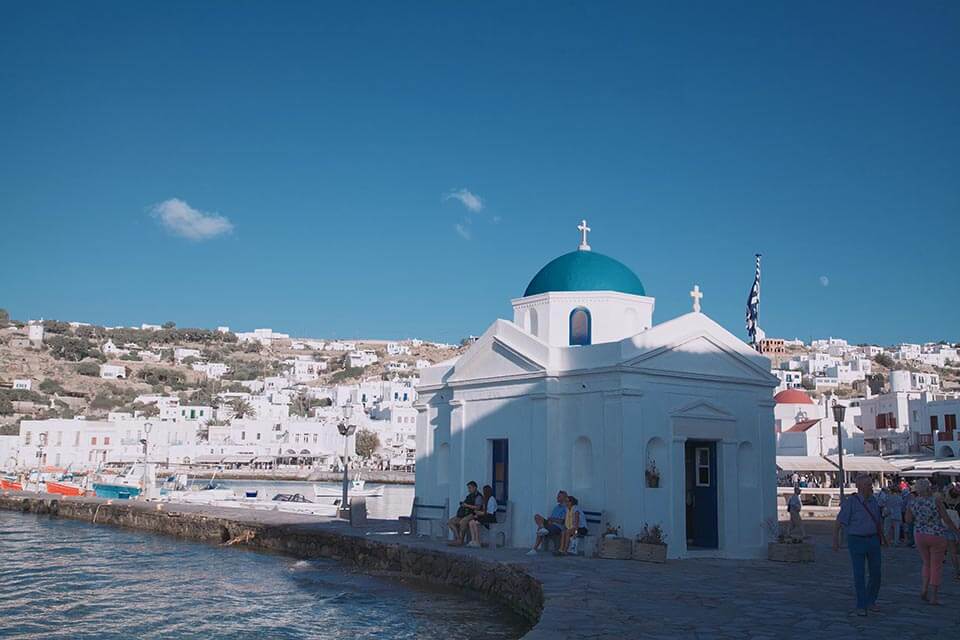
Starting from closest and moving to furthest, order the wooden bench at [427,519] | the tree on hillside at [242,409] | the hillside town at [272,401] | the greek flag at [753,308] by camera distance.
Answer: the wooden bench at [427,519], the greek flag at [753,308], the hillside town at [272,401], the tree on hillside at [242,409]

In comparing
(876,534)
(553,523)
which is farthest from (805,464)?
(876,534)

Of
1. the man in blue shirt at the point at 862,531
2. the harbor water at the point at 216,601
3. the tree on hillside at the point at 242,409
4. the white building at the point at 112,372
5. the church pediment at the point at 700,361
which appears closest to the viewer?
the man in blue shirt at the point at 862,531

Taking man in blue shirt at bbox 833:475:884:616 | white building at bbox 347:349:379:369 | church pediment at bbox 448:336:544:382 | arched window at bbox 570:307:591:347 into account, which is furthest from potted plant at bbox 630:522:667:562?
white building at bbox 347:349:379:369

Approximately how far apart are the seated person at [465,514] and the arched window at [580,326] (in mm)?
4058

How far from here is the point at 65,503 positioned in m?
34.4

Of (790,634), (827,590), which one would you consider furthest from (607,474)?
(790,634)

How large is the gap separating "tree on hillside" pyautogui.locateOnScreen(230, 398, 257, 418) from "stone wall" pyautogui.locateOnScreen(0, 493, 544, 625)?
71296 mm

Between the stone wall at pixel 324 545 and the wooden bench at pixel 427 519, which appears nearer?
the stone wall at pixel 324 545

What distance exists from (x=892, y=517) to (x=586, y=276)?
9.63m

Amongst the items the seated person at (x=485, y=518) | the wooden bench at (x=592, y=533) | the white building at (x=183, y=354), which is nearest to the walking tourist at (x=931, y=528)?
the wooden bench at (x=592, y=533)

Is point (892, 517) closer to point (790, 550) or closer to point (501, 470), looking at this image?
point (790, 550)

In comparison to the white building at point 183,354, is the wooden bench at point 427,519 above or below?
below

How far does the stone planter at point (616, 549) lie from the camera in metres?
15.8

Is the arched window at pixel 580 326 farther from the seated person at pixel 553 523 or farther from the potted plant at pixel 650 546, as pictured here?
the potted plant at pixel 650 546
